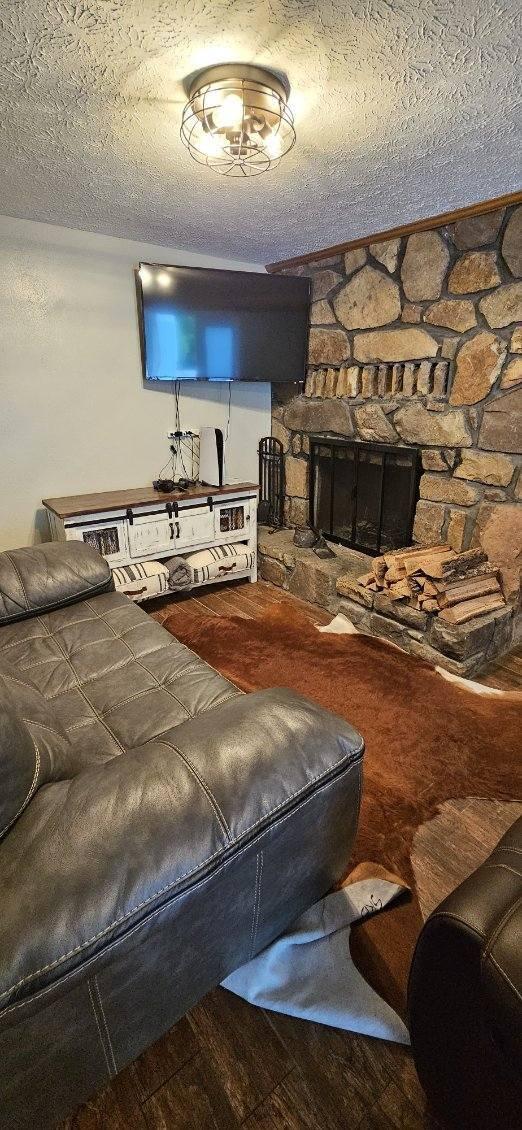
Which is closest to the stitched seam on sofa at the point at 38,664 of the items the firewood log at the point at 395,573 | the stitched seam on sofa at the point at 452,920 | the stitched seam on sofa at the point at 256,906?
the stitched seam on sofa at the point at 256,906

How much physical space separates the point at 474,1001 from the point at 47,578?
176cm

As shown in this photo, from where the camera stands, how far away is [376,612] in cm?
266

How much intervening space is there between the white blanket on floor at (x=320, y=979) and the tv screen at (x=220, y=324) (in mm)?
2877

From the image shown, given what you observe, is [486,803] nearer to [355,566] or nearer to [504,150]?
[355,566]

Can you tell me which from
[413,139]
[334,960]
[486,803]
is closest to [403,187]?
[413,139]

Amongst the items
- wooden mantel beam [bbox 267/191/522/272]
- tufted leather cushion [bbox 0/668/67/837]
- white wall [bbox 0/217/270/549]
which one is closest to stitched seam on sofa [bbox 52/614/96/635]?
tufted leather cushion [bbox 0/668/67/837]

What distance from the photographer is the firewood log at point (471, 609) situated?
7.63 feet

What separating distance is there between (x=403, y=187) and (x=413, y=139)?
45 centimetres

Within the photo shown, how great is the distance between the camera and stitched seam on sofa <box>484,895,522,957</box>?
0.70 m

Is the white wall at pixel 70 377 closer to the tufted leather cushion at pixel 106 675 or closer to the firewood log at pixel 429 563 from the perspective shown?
the tufted leather cushion at pixel 106 675

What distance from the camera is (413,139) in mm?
1617

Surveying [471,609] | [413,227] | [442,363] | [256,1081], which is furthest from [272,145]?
[256,1081]

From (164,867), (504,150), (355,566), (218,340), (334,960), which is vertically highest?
(504,150)

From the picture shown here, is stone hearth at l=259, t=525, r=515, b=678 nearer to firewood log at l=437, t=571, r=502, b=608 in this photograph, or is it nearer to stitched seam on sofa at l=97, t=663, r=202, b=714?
firewood log at l=437, t=571, r=502, b=608
